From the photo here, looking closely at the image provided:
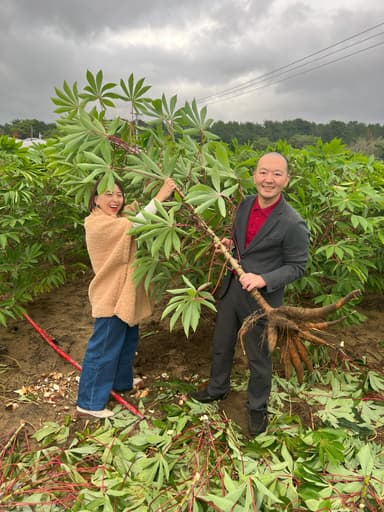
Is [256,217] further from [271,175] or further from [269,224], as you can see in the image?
[271,175]

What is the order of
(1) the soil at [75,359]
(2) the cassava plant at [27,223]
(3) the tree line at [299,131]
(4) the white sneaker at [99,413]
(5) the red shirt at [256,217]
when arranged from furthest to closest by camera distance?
1. (3) the tree line at [299,131]
2. (2) the cassava plant at [27,223]
3. (1) the soil at [75,359]
4. (4) the white sneaker at [99,413]
5. (5) the red shirt at [256,217]

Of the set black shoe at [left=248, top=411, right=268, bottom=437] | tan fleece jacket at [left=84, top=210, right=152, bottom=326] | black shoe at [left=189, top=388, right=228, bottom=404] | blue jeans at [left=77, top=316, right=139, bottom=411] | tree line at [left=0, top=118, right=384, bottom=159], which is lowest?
black shoe at [left=248, top=411, right=268, bottom=437]

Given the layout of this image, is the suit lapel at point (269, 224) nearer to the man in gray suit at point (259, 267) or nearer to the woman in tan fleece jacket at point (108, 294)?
the man in gray suit at point (259, 267)

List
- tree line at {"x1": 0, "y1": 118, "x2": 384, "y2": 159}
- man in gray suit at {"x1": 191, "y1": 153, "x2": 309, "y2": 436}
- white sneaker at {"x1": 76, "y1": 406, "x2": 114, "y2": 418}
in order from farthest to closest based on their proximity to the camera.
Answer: tree line at {"x1": 0, "y1": 118, "x2": 384, "y2": 159}, white sneaker at {"x1": 76, "y1": 406, "x2": 114, "y2": 418}, man in gray suit at {"x1": 191, "y1": 153, "x2": 309, "y2": 436}

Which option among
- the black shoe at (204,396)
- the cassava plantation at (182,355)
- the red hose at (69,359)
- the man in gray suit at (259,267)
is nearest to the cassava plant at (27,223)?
the cassava plantation at (182,355)

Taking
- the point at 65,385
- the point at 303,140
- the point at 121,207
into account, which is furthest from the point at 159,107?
the point at 303,140

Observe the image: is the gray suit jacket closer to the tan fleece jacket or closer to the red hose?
the tan fleece jacket

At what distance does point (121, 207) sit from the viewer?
85.0 inches

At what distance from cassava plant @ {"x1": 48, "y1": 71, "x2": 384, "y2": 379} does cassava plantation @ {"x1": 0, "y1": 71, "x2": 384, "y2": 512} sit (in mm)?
11

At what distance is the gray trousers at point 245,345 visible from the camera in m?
2.07

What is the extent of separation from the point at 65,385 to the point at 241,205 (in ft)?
5.75

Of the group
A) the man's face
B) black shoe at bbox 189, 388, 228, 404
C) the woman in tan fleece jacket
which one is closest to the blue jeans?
the woman in tan fleece jacket

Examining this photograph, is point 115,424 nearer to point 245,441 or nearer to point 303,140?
point 245,441

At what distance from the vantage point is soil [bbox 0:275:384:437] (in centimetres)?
245
